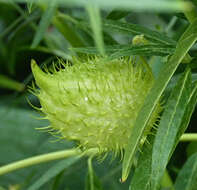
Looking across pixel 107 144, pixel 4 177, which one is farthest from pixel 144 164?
pixel 4 177

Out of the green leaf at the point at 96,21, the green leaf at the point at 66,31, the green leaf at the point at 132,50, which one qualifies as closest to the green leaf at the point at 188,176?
the green leaf at the point at 132,50

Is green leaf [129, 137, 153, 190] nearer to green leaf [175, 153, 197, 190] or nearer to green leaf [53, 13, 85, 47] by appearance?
green leaf [175, 153, 197, 190]

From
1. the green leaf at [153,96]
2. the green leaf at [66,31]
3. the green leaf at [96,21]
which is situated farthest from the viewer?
the green leaf at [66,31]

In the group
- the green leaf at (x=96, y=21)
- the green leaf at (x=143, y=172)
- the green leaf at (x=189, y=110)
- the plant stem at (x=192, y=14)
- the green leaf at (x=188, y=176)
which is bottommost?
the green leaf at (x=188, y=176)

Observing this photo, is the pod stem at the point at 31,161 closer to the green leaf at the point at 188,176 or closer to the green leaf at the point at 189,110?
the green leaf at the point at 188,176

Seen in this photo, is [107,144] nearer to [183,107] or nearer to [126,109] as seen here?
[126,109]

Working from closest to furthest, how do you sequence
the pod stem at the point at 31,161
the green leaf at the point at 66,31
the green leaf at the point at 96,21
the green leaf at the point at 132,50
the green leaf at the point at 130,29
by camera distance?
the green leaf at the point at 96,21 < the green leaf at the point at 132,50 < the green leaf at the point at 130,29 < the pod stem at the point at 31,161 < the green leaf at the point at 66,31

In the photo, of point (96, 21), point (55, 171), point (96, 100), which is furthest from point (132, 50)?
point (55, 171)
